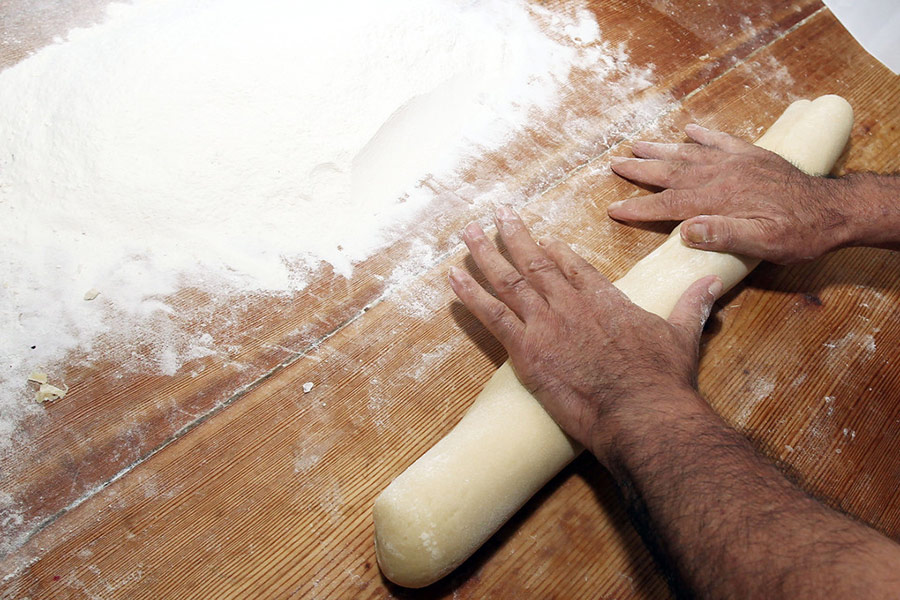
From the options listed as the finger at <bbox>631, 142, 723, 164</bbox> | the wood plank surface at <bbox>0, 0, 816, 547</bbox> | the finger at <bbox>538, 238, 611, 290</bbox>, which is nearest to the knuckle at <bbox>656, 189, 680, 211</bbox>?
the finger at <bbox>631, 142, 723, 164</bbox>

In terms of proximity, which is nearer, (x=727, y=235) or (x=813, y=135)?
(x=727, y=235)

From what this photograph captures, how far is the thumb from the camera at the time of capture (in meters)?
1.18

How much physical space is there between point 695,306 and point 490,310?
0.44 m

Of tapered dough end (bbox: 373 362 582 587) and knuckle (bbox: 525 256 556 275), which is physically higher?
knuckle (bbox: 525 256 556 275)

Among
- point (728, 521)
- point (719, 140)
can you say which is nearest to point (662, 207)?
point (719, 140)

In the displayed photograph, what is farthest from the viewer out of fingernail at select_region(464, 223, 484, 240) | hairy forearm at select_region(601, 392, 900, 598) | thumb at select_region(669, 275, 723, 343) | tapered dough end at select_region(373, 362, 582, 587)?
fingernail at select_region(464, 223, 484, 240)

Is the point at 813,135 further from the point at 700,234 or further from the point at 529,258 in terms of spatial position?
the point at 529,258

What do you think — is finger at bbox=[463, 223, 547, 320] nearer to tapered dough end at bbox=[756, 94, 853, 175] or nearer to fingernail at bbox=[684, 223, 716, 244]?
fingernail at bbox=[684, 223, 716, 244]

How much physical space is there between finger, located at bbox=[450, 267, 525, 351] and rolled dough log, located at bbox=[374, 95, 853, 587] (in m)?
0.08

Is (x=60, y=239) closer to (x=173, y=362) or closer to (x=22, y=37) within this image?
(x=173, y=362)

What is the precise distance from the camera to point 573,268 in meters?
1.22

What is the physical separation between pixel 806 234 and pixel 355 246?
110cm

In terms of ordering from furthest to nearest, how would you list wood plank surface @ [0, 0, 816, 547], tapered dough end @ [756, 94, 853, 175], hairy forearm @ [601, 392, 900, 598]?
1. tapered dough end @ [756, 94, 853, 175]
2. wood plank surface @ [0, 0, 816, 547]
3. hairy forearm @ [601, 392, 900, 598]

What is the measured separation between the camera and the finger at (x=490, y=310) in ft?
3.85
